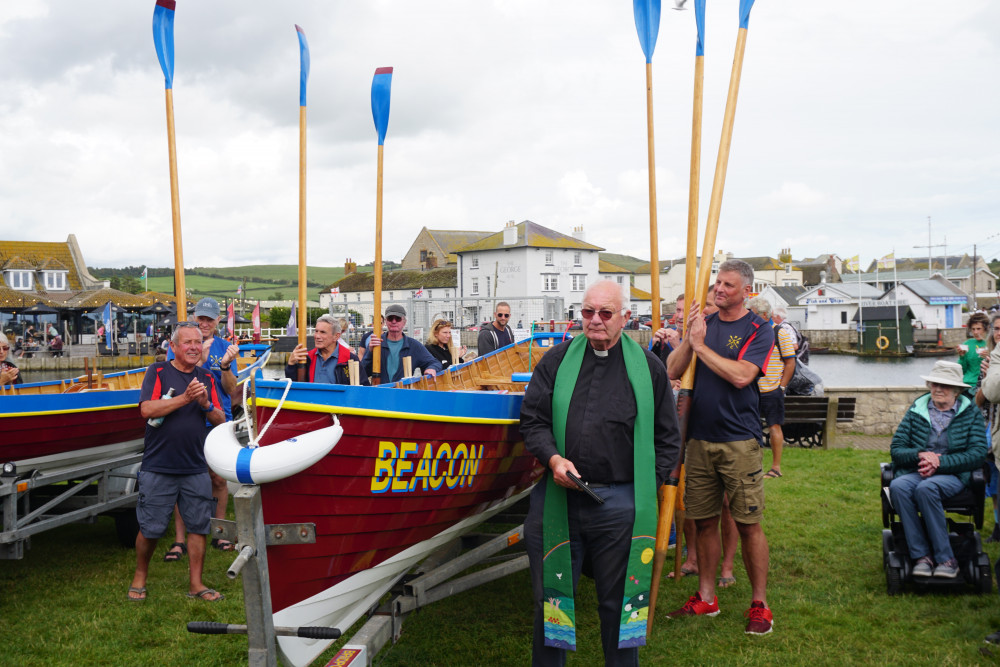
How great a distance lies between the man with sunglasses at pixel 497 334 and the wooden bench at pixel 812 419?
371 cm

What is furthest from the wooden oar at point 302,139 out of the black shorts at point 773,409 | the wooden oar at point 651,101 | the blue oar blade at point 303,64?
the black shorts at point 773,409

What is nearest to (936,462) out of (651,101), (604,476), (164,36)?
(604,476)

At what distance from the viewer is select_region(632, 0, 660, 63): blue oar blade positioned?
5.32 meters

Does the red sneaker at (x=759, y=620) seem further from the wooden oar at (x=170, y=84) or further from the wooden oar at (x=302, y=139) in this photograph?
the wooden oar at (x=170, y=84)

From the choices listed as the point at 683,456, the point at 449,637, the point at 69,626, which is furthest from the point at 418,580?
the point at 69,626

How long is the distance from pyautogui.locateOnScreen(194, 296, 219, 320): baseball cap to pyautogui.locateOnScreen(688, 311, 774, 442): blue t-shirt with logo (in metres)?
3.96

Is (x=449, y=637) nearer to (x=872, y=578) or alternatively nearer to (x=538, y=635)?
(x=538, y=635)

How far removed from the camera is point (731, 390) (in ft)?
13.7

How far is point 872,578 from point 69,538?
679 centimetres

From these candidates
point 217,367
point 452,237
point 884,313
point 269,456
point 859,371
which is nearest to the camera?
point 269,456

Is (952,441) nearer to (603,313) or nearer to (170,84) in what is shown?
(603,313)

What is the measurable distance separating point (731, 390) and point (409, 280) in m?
57.1

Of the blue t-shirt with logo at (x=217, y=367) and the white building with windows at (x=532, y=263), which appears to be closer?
the blue t-shirt with logo at (x=217, y=367)

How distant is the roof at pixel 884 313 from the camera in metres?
55.5
